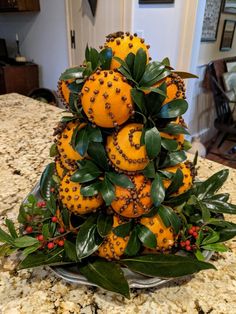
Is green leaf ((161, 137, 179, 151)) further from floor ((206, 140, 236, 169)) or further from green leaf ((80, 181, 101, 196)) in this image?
floor ((206, 140, 236, 169))

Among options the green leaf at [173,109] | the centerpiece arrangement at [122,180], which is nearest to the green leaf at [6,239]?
the centerpiece arrangement at [122,180]

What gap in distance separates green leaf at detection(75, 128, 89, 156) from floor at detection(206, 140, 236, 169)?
2.52 metres

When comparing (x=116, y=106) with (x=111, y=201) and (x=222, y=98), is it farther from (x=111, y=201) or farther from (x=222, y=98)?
(x=222, y=98)

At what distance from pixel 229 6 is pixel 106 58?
3.05 metres

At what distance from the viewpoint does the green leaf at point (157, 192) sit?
0.41 metres

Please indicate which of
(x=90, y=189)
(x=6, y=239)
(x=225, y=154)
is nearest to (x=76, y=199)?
(x=90, y=189)

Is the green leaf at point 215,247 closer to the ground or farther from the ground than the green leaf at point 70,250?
closer to the ground

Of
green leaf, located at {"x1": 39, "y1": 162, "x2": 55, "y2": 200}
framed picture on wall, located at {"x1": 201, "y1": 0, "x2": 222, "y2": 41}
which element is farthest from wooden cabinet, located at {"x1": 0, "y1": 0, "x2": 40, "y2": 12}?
green leaf, located at {"x1": 39, "y1": 162, "x2": 55, "y2": 200}

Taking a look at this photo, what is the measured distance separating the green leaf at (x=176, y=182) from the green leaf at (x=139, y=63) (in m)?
0.17

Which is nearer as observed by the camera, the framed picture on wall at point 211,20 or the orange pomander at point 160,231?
the orange pomander at point 160,231

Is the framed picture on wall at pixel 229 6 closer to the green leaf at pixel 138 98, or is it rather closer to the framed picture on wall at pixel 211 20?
the framed picture on wall at pixel 211 20

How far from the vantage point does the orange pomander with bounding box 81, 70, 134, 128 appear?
375 millimetres

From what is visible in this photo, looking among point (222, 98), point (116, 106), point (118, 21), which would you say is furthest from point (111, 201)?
point (222, 98)

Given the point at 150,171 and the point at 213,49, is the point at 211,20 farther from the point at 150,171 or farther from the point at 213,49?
the point at 150,171
